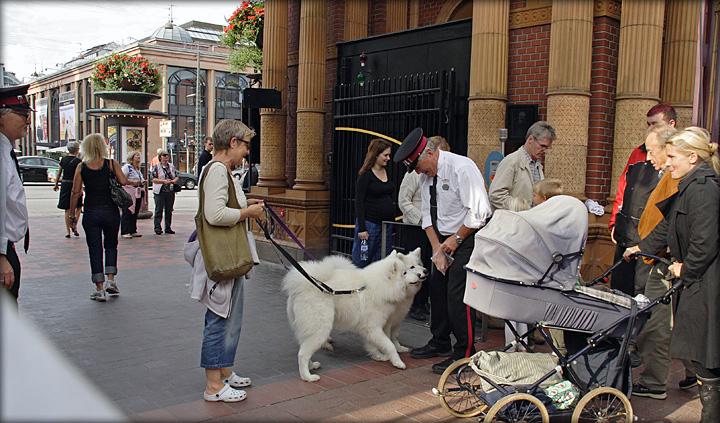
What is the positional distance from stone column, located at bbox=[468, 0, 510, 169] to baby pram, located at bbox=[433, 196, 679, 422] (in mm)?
3494

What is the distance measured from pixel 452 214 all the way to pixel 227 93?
63.4m

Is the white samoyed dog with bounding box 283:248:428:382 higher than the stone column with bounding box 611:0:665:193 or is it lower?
lower

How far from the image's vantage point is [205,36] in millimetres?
63250

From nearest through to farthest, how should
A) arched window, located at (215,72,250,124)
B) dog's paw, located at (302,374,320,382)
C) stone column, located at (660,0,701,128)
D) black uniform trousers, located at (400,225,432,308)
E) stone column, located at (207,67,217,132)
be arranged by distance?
dog's paw, located at (302,374,320,382) < black uniform trousers, located at (400,225,432,308) < stone column, located at (660,0,701,128) < stone column, located at (207,67,217,132) < arched window, located at (215,72,250,124)

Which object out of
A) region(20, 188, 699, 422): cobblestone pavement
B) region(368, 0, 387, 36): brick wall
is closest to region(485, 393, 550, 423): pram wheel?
region(20, 188, 699, 422): cobblestone pavement

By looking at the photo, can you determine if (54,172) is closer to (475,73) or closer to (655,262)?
(475,73)

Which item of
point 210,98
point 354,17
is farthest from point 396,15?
point 210,98

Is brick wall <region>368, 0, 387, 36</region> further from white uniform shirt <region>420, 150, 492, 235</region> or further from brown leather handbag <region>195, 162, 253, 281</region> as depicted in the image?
brown leather handbag <region>195, 162, 253, 281</region>

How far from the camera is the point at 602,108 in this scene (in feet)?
24.1

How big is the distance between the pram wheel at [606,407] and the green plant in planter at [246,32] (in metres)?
11.2

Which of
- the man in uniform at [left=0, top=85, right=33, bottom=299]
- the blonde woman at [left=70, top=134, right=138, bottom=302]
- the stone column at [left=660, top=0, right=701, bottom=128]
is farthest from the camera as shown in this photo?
the blonde woman at [left=70, top=134, right=138, bottom=302]

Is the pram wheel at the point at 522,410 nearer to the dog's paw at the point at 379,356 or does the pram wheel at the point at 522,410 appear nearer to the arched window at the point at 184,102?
the dog's paw at the point at 379,356

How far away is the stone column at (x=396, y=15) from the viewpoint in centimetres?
1060

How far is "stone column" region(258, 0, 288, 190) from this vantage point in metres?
11.5
